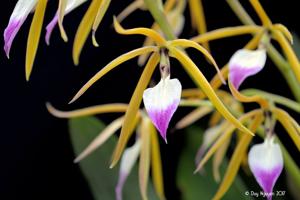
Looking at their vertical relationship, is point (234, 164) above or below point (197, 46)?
below

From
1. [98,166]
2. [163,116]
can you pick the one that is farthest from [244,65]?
[98,166]

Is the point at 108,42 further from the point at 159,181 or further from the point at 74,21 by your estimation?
the point at 159,181

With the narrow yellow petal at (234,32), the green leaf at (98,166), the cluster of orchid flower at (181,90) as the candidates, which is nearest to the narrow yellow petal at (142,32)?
the cluster of orchid flower at (181,90)

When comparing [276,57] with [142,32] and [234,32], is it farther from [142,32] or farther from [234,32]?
[142,32]

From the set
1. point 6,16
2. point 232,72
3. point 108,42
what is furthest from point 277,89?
point 232,72

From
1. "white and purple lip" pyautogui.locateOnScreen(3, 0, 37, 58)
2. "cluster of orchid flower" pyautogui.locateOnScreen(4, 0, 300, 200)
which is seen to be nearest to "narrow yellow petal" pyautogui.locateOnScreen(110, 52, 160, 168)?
"cluster of orchid flower" pyautogui.locateOnScreen(4, 0, 300, 200)

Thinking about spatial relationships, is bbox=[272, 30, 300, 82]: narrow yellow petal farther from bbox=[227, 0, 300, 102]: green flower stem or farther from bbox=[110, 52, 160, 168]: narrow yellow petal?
bbox=[110, 52, 160, 168]: narrow yellow petal

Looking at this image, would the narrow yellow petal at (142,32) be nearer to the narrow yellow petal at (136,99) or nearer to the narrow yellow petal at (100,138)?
the narrow yellow petal at (136,99)
